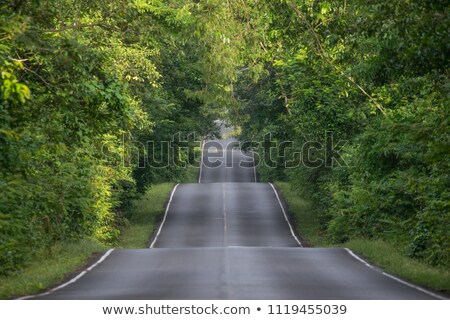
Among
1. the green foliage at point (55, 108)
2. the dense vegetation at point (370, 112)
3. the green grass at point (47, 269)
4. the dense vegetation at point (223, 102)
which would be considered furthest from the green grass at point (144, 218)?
the green grass at point (47, 269)

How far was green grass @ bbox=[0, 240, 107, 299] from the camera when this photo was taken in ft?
60.6

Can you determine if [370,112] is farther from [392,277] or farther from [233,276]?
[233,276]

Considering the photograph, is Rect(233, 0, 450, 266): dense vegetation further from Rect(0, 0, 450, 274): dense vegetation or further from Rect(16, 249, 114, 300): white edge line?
Rect(16, 249, 114, 300): white edge line

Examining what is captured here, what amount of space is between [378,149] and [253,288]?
15503 mm

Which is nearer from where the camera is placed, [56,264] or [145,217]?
[56,264]

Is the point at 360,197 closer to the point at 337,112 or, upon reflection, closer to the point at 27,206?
the point at 337,112

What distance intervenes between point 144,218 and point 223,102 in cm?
2085

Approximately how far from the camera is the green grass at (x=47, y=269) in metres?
18.5

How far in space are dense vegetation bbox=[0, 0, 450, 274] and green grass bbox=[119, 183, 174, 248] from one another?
143 cm

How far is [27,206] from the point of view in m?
25.5

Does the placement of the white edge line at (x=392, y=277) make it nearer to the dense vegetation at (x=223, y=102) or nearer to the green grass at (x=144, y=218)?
the dense vegetation at (x=223, y=102)

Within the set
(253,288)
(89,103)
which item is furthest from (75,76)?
(253,288)

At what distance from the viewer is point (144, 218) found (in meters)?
55.5

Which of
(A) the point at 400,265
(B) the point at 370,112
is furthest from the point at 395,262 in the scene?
(B) the point at 370,112
